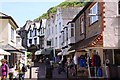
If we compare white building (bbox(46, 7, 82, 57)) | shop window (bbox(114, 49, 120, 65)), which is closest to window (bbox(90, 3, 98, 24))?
shop window (bbox(114, 49, 120, 65))

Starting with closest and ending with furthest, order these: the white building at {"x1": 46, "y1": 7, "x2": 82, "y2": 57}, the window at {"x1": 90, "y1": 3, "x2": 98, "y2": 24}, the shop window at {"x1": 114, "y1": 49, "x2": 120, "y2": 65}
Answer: the shop window at {"x1": 114, "y1": 49, "x2": 120, "y2": 65} < the window at {"x1": 90, "y1": 3, "x2": 98, "y2": 24} < the white building at {"x1": 46, "y1": 7, "x2": 82, "y2": 57}

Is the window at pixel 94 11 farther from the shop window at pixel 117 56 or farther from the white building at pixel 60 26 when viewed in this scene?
the white building at pixel 60 26

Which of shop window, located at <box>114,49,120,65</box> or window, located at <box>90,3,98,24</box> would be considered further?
window, located at <box>90,3,98,24</box>

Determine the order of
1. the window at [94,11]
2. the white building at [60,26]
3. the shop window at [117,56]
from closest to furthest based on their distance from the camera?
the shop window at [117,56], the window at [94,11], the white building at [60,26]

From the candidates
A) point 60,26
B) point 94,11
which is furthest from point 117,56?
point 60,26

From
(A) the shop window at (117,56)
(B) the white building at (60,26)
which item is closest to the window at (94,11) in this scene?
(A) the shop window at (117,56)

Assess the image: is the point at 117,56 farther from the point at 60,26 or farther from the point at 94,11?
the point at 60,26

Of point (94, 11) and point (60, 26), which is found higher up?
point (60, 26)

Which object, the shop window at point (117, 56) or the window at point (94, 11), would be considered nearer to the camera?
the shop window at point (117, 56)

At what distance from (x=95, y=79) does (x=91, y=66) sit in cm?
118

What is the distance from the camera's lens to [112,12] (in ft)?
61.8

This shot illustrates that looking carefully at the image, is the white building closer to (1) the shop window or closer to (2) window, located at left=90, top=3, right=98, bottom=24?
(2) window, located at left=90, top=3, right=98, bottom=24

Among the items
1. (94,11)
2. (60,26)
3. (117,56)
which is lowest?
(117,56)

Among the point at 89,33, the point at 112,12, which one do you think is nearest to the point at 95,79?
the point at 112,12
